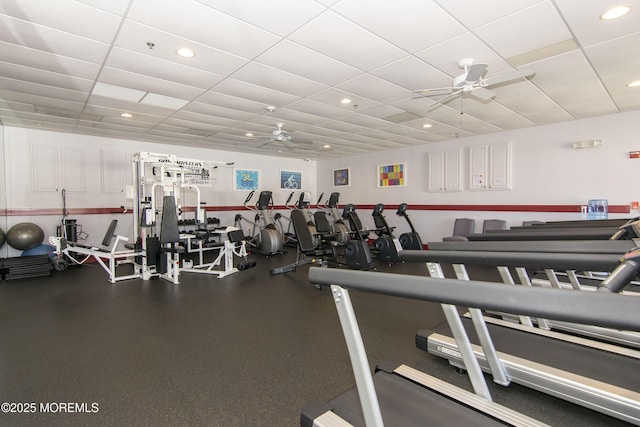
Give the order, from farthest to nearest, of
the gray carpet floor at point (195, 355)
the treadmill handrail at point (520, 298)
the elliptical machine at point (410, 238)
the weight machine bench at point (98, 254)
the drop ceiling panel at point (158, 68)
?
the elliptical machine at point (410, 238) → the weight machine bench at point (98, 254) → the drop ceiling panel at point (158, 68) → the gray carpet floor at point (195, 355) → the treadmill handrail at point (520, 298)

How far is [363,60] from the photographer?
3.22 meters

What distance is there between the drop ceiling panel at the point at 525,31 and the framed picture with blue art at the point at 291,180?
7.35m

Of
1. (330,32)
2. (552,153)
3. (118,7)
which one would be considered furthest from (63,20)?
(552,153)

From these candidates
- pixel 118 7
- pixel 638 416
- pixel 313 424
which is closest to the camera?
pixel 313 424

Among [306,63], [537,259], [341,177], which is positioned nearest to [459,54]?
[306,63]

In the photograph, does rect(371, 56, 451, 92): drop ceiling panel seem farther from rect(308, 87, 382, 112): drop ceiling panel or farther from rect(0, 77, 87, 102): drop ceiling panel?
rect(0, 77, 87, 102): drop ceiling panel

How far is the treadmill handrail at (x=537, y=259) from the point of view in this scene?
42.1 inches

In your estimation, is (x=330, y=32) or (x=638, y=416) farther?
(x=330, y=32)

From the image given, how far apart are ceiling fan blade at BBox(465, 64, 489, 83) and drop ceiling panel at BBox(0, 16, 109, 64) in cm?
353

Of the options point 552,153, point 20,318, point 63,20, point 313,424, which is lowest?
point 20,318

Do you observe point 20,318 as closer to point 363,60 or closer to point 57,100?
point 57,100

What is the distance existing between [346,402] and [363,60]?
3.07 metres

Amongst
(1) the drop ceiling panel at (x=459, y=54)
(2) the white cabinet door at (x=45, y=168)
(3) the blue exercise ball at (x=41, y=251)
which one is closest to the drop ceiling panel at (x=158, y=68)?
(1) the drop ceiling panel at (x=459, y=54)

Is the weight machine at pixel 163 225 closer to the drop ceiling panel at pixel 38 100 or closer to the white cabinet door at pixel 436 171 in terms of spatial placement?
the drop ceiling panel at pixel 38 100
